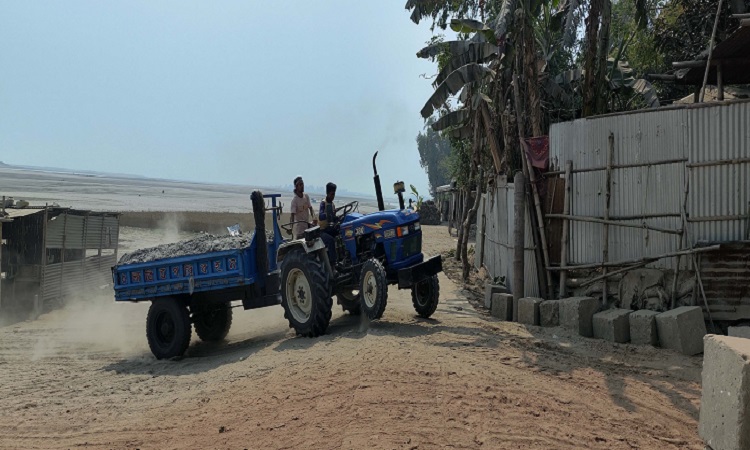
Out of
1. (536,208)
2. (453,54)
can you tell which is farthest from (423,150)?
(536,208)

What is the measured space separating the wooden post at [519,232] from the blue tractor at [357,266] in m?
1.64

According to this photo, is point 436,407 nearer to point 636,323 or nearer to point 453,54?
point 636,323

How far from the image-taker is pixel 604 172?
32.0 ft

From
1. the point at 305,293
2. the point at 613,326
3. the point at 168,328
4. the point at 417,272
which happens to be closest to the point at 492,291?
the point at 417,272

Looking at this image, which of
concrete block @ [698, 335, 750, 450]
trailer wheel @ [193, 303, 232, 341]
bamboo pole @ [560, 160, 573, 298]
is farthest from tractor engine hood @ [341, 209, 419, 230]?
concrete block @ [698, 335, 750, 450]

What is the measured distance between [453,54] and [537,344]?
402 inches

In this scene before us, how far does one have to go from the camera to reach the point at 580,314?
30.1 feet

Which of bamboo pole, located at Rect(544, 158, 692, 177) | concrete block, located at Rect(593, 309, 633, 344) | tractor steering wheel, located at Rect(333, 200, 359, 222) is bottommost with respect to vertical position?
concrete block, located at Rect(593, 309, 633, 344)

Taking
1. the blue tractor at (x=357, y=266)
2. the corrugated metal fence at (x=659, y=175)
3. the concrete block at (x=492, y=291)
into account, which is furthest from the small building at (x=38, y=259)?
the corrugated metal fence at (x=659, y=175)

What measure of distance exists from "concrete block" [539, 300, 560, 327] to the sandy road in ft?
1.16

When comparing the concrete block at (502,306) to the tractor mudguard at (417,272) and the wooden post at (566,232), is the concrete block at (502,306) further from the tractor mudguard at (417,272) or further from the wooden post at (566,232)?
A: the tractor mudguard at (417,272)

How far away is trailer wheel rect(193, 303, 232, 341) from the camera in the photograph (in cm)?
1162

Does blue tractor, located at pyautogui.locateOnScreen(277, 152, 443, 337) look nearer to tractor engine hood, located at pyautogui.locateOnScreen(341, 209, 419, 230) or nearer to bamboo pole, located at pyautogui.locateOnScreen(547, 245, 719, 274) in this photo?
tractor engine hood, located at pyautogui.locateOnScreen(341, 209, 419, 230)

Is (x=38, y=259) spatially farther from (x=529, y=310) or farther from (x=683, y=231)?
(x=683, y=231)
